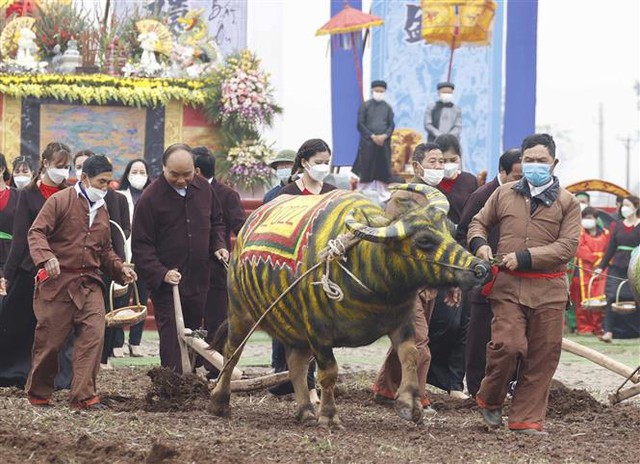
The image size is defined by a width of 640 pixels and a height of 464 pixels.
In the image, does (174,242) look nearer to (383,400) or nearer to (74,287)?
(74,287)

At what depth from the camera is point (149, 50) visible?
22219 mm

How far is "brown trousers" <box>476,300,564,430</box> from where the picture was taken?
9.38m

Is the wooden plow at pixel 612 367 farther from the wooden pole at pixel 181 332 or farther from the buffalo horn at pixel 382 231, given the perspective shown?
the wooden pole at pixel 181 332

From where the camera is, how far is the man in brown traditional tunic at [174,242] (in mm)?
11289

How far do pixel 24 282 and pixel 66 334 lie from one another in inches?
48.8

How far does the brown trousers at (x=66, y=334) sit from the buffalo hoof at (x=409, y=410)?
242cm

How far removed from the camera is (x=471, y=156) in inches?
974

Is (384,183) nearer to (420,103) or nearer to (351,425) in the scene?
(420,103)

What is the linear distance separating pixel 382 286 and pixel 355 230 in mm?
392

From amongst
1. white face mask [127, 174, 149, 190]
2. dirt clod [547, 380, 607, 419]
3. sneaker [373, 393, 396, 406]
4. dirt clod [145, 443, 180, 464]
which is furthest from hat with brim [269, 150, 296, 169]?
dirt clod [145, 443, 180, 464]

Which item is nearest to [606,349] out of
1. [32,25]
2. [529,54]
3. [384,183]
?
[384,183]

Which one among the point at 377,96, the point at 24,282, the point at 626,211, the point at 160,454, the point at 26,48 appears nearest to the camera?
the point at 160,454

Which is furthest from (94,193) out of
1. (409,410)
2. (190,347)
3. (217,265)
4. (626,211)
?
(626,211)

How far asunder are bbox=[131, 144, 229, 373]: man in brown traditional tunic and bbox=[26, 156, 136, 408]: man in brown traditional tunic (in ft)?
2.11
